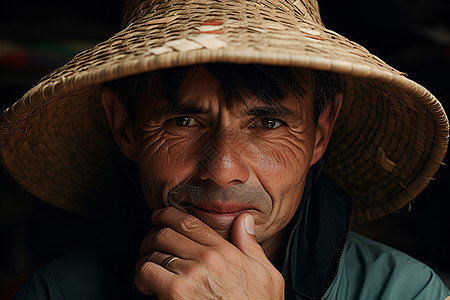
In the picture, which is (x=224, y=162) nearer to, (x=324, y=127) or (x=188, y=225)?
(x=188, y=225)

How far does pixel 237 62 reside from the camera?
0.92 metres

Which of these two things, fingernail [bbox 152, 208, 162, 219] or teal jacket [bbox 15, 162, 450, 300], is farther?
teal jacket [bbox 15, 162, 450, 300]

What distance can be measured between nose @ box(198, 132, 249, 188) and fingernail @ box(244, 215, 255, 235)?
0.37ft

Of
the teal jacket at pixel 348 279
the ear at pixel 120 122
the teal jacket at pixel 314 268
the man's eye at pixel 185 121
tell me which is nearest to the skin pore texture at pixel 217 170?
the man's eye at pixel 185 121

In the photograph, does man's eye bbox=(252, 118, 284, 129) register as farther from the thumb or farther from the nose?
the thumb

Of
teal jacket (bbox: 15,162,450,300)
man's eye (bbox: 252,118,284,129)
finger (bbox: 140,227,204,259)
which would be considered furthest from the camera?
teal jacket (bbox: 15,162,450,300)

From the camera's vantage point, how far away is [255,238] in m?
1.29

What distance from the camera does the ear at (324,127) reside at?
1494mm

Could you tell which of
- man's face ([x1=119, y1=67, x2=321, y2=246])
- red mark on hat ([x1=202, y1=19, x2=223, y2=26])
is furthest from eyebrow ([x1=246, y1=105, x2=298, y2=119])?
red mark on hat ([x1=202, y1=19, x2=223, y2=26])

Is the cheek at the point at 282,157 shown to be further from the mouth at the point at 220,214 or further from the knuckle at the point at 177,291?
the knuckle at the point at 177,291

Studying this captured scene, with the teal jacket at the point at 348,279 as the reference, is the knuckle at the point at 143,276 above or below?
above

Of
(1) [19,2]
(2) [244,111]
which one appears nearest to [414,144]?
(2) [244,111]

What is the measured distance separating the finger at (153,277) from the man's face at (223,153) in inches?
7.3

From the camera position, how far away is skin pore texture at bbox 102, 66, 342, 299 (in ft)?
3.99
